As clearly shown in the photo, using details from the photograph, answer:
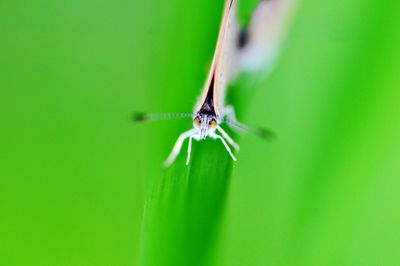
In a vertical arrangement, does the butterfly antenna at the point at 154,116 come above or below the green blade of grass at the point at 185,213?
above

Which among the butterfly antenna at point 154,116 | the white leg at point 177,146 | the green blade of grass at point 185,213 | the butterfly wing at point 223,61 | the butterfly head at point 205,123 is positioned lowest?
the green blade of grass at point 185,213

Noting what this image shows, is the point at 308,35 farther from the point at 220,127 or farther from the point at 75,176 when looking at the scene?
the point at 75,176

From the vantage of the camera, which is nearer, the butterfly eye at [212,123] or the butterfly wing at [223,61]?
the butterfly wing at [223,61]

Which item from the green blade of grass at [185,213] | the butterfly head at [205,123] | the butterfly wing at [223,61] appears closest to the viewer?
the green blade of grass at [185,213]

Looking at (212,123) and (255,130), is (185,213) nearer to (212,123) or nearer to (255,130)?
(255,130)

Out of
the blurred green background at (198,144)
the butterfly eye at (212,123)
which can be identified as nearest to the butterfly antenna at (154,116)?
the blurred green background at (198,144)

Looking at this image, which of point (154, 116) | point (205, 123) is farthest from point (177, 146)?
point (205, 123)

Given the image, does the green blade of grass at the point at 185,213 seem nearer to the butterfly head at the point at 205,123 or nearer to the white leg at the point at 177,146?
the white leg at the point at 177,146

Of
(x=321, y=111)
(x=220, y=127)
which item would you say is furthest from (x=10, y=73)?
(x=321, y=111)
